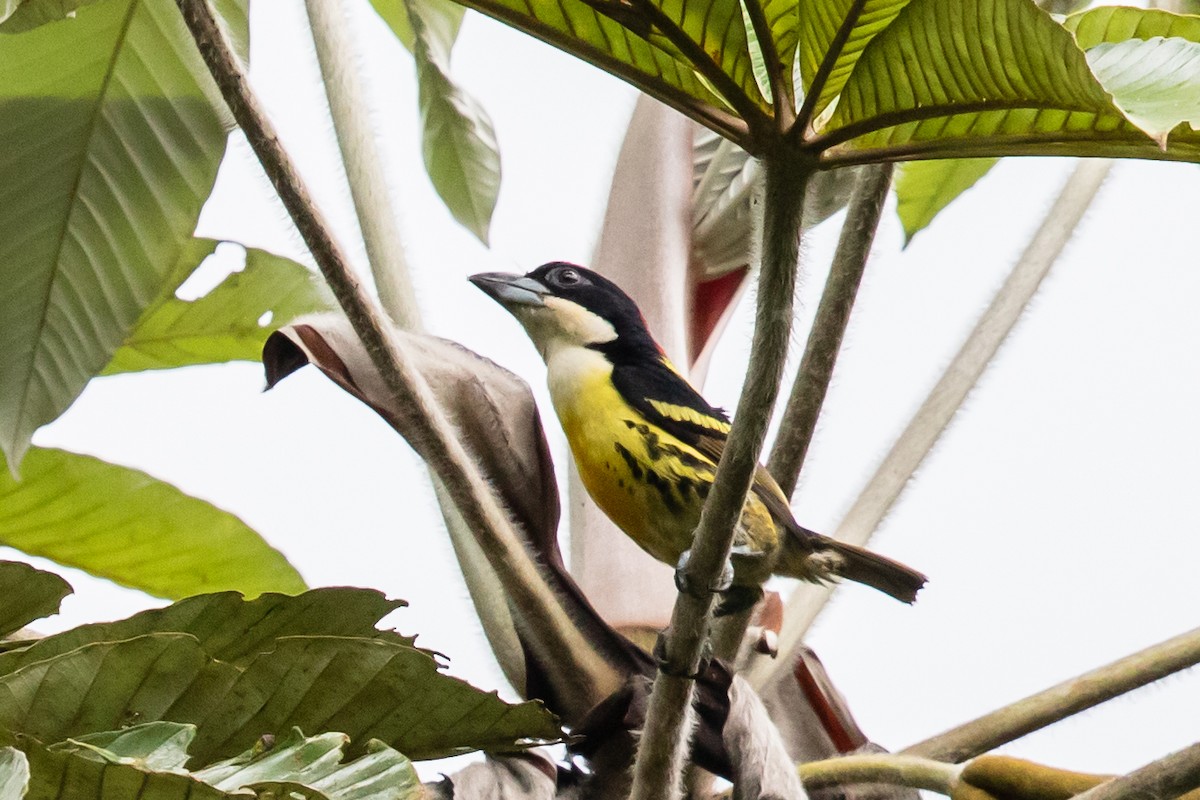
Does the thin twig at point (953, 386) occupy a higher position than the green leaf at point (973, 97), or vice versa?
the thin twig at point (953, 386)

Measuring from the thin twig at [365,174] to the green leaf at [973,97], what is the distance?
0.90m

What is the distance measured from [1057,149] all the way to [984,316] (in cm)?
98

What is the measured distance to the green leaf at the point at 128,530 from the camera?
1534 mm

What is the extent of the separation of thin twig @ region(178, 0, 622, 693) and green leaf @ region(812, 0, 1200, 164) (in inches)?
15.8

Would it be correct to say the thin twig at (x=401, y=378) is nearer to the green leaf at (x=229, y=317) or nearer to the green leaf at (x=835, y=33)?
the green leaf at (x=835, y=33)

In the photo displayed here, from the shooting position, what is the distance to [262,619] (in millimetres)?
1108

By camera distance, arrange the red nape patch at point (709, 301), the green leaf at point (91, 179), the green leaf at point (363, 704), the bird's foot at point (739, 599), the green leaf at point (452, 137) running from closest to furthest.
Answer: the green leaf at point (363, 704), the green leaf at point (91, 179), the bird's foot at point (739, 599), the green leaf at point (452, 137), the red nape patch at point (709, 301)

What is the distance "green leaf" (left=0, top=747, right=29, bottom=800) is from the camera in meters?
0.65

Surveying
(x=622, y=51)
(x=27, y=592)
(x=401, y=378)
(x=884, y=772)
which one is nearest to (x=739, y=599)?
(x=884, y=772)

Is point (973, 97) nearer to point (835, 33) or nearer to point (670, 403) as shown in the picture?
point (835, 33)

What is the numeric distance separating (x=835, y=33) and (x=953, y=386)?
101cm

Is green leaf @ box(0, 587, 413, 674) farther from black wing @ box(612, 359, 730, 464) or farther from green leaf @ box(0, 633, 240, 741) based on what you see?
black wing @ box(612, 359, 730, 464)

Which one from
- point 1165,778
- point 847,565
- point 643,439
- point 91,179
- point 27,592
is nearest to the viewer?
point 1165,778

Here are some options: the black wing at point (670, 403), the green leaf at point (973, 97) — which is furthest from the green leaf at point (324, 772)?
the black wing at point (670, 403)
